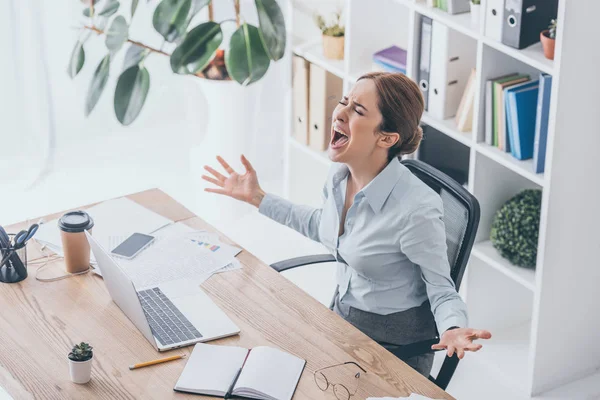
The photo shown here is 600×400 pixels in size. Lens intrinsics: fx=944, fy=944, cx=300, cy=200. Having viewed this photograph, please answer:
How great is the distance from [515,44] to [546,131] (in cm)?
29

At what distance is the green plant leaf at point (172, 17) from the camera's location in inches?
140

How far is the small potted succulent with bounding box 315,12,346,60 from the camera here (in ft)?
12.2

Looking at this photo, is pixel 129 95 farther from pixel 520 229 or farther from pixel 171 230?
pixel 520 229

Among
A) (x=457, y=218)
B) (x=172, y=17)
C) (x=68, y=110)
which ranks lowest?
(x=68, y=110)

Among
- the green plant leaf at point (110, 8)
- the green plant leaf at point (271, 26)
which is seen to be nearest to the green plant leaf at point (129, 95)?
the green plant leaf at point (110, 8)

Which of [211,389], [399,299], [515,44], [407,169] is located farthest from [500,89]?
[211,389]

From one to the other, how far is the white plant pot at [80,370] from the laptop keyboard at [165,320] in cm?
21

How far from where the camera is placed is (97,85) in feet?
12.0

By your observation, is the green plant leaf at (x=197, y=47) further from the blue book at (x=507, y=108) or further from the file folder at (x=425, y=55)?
the blue book at (x=507, y=108)

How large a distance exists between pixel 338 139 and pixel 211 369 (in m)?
0.69

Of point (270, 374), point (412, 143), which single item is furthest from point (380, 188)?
point (270, 374)

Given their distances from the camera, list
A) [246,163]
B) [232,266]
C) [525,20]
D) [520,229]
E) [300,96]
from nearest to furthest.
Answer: [232,266] < [246,163] < [525,20] < [520,229] < [300,96]

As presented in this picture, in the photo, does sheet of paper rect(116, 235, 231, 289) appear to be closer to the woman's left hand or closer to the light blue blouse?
the light blue blouse

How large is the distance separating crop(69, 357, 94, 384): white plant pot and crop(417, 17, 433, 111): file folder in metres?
1.62
